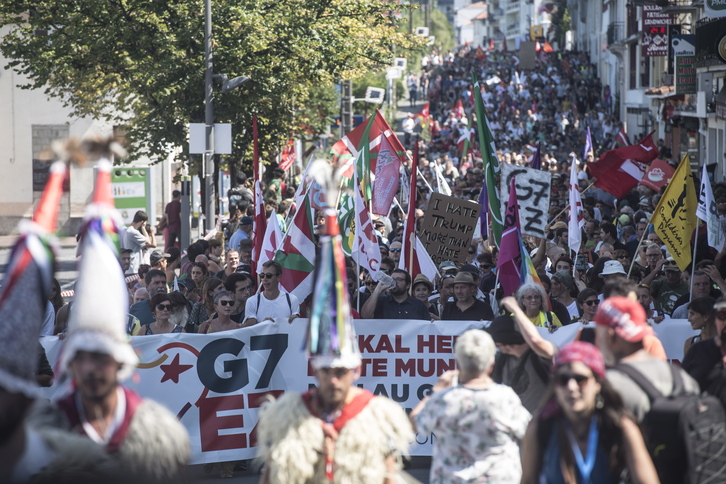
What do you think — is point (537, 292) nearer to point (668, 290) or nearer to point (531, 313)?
point (531, 313)

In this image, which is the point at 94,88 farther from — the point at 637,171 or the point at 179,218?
A: the point at 637,171

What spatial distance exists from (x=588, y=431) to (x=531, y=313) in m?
4.05

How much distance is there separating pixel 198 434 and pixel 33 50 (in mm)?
13825

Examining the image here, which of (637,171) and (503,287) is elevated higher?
(637,171)

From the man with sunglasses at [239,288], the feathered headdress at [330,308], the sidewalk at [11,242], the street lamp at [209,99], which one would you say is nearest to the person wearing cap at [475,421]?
the feathered headdress at [330,308]

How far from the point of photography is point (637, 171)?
1558cm

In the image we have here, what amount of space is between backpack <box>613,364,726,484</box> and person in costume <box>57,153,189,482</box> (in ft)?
6.34

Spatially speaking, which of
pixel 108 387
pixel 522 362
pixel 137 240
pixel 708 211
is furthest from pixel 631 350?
pixel 137 240

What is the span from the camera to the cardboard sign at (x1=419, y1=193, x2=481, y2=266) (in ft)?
42.2

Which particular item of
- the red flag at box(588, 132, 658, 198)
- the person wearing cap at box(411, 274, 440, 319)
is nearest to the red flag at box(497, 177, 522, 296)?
the person wearing cap at box(411, 274, 440, 319)

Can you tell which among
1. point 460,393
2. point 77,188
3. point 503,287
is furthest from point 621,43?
point 460,393

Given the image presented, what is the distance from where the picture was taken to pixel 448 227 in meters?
13.0

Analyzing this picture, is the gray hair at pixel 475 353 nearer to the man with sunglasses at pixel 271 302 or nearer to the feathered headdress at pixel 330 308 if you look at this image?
the feathered headdress at pixel 330 308

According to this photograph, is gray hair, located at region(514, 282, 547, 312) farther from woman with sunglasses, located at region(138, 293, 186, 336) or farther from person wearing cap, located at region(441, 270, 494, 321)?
woman with sunglasses, located at region(138, 293, 186, 336)
